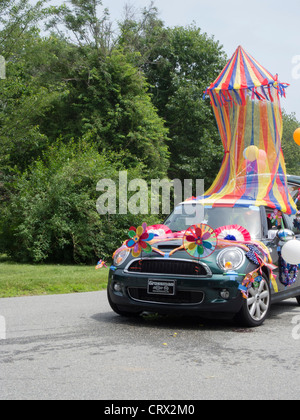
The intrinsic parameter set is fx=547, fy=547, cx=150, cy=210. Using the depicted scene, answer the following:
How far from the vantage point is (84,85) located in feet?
94.0

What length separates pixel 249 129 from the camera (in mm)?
10031

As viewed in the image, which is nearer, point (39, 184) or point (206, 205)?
point (206, 205)

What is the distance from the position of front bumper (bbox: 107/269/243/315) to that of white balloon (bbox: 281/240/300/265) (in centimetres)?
134

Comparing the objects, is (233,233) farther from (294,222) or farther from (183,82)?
(183,82)

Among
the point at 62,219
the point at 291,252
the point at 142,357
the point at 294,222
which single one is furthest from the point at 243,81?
the point at 62,219

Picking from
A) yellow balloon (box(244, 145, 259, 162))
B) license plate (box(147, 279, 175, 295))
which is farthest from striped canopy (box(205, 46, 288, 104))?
license plate (box(147, 279, 175, 295))

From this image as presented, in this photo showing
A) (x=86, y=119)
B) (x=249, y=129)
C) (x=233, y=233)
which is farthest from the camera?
(x=86, y=119)

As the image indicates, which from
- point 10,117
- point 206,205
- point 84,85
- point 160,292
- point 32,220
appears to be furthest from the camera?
point 84,85

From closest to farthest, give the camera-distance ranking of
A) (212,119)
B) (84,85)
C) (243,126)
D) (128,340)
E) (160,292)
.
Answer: (128,340) → (160,292) → (243,126) → (84,85) → (212,119)

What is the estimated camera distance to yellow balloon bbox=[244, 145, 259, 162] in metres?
9.60

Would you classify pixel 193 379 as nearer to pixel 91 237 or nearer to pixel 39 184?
pixel 91 237

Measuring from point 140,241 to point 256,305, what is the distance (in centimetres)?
172

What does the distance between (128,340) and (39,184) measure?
12.9 meters
